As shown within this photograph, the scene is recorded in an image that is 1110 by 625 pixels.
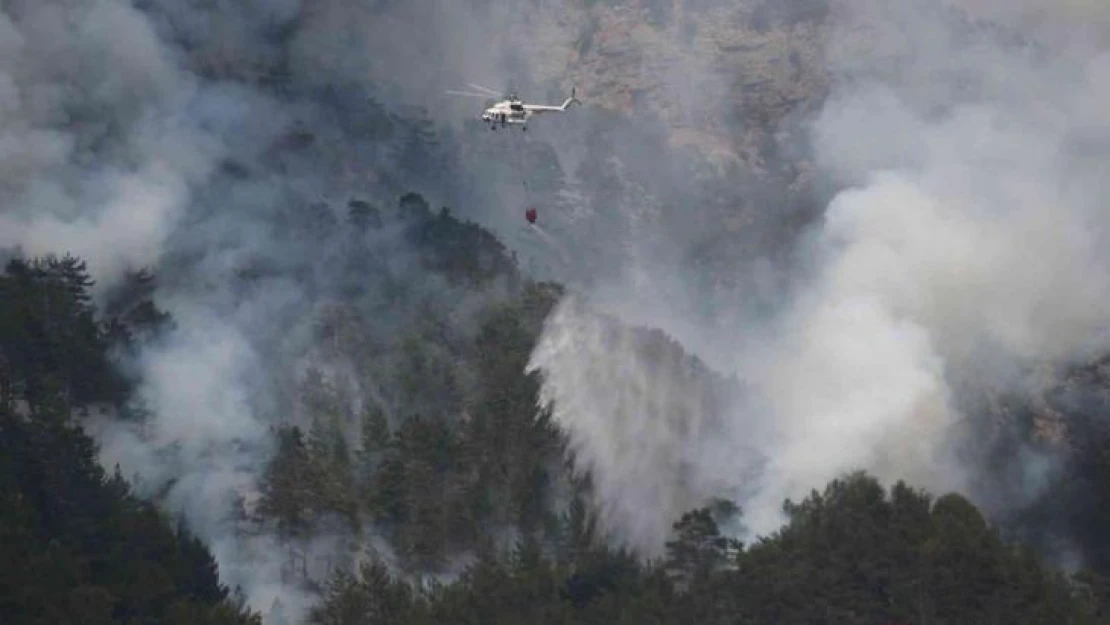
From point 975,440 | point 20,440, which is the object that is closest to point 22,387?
point 20,440

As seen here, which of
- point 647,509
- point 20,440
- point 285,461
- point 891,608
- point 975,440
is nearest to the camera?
point 891,608

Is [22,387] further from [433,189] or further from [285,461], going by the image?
[433,189]

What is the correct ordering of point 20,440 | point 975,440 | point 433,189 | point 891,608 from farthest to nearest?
point 433,189 → point 975,440 → point 20,440 → point 891,608

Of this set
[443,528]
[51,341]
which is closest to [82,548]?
[51,341]

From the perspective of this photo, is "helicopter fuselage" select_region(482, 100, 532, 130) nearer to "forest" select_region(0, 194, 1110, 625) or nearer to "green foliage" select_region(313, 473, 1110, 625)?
"forest" select_region(0, 194, 1110, 625)

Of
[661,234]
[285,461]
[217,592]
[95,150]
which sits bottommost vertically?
[217,592]

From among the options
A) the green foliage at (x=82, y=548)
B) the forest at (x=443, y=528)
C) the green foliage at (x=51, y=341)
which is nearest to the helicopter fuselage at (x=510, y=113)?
the forest at (x=443, y=528)

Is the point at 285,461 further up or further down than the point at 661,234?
further down

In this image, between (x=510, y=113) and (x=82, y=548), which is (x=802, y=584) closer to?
(x=510, y=113)

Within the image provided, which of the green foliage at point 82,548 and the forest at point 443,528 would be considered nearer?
the green foliage at point 82,548

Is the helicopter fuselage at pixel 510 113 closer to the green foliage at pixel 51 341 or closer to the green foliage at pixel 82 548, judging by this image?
the green foliage at pixel 51 341
